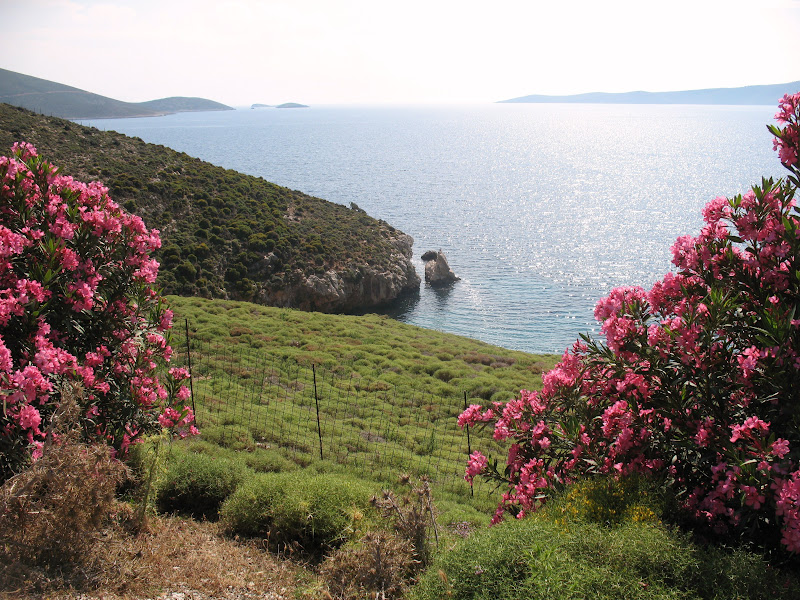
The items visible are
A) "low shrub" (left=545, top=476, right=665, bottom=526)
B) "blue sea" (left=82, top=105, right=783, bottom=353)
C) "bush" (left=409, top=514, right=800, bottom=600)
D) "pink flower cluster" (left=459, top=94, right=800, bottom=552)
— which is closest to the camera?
"bush" (left=409, top=514, right=800, bottom=600)

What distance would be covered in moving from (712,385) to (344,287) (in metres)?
37.2

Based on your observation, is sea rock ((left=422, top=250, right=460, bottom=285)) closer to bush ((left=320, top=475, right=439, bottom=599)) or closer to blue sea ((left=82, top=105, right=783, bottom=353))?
blue sea ((left=82, top=105, right=783, bottom=353))

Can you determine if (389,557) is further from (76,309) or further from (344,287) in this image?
(344,287)

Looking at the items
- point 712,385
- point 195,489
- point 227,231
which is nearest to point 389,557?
point 712,385

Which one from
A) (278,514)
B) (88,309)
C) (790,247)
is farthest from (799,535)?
(88,309)

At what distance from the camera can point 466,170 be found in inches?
4914

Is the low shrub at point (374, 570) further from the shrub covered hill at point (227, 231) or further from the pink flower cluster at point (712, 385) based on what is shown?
the shrub covered hill at point (227, 231)

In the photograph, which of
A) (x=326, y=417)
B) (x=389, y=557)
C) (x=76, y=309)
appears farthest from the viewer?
(x=326, y=417)

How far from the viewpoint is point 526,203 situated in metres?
88.1

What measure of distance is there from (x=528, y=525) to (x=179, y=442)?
25.4 feet

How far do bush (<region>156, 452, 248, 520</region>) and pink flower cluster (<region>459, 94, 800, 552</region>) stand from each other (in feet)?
13.3

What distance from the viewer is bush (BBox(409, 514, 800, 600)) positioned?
3.88 m

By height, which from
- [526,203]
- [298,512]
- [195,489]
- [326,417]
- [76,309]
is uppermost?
[526,203]

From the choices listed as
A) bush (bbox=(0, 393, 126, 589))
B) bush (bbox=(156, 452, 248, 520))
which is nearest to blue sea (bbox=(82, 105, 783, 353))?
bush (bbox=(156, 452, 248, 520))
